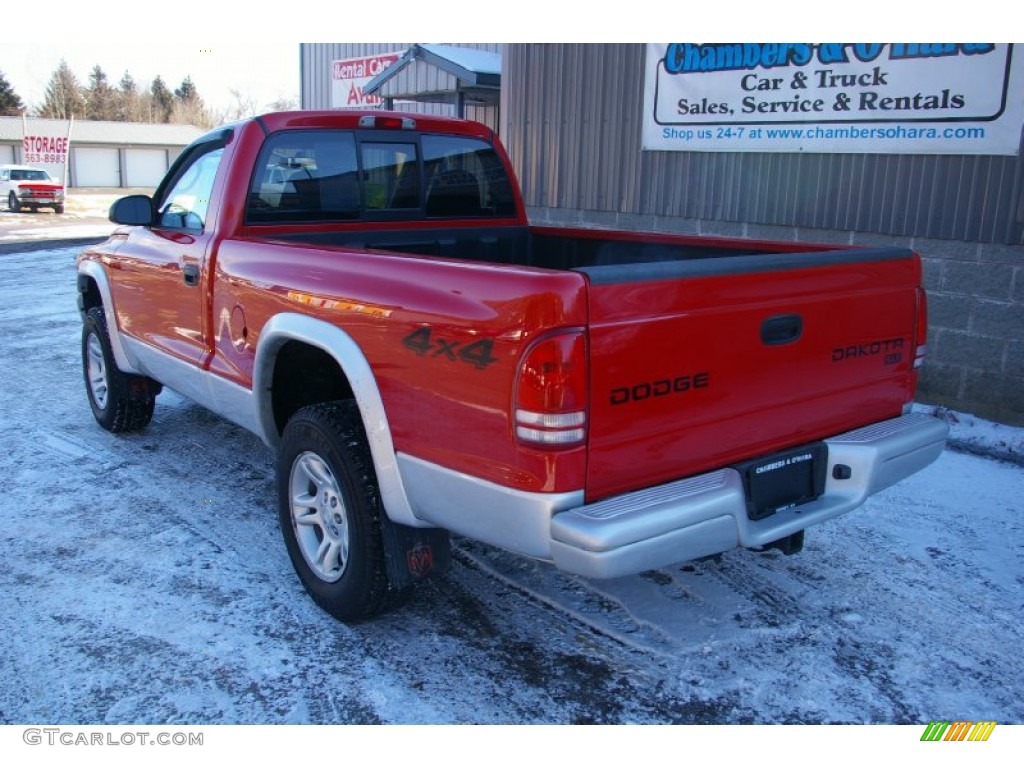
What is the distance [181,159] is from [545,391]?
3.37 meters

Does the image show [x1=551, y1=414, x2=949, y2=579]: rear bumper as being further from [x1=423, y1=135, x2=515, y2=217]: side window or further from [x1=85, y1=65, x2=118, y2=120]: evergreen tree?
[x1=85, y1=65, x2=118, y2=120]: evergreen tree

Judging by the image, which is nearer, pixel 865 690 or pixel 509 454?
pixel 509 454

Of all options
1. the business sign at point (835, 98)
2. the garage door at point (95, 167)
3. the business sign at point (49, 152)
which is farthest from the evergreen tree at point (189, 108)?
the business sign at point (835, 98)

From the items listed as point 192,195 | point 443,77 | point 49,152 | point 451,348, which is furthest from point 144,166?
point 451,348

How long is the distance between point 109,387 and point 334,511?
290 centimetres

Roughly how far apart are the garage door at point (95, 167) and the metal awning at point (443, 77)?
48040mm

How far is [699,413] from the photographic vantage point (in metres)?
2.73

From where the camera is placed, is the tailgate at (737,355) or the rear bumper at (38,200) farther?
the rear bumper at (38,200)

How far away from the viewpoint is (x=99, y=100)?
267ft

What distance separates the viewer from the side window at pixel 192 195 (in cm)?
426

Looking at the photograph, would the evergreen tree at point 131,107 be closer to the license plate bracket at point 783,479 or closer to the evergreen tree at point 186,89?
the evergreen tree at point 186,89

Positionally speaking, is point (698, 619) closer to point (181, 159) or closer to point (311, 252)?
point (311, 252)

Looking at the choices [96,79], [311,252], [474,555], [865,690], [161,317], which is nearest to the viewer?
[865,690]

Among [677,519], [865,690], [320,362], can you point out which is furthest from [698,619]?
[320,362]
